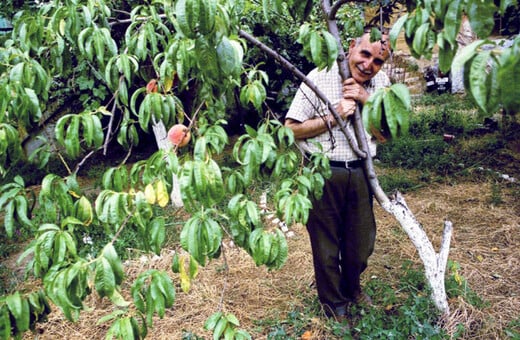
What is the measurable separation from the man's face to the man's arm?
0.59ft

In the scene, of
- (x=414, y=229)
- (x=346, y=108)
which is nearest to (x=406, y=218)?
(x=414, y=229)

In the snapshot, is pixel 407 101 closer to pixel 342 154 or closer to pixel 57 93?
pixel 342 154

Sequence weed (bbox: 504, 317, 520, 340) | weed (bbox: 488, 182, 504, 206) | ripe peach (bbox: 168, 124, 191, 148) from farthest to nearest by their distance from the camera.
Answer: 1. weed (bbox: 488, 182, 504, 206)
2. weed (bbox: 504, 317, 520, 340)
3. ripe peach (bbox: 168, 124, 191, 148)

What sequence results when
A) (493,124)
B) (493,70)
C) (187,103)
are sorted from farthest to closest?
1. (493,124)
2. (187,103)
3. (493,70)

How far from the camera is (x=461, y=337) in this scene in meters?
2.37

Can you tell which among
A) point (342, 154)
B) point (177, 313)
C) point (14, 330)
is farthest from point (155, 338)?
point (342, 154)

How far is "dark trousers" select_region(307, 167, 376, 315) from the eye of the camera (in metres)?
2.30

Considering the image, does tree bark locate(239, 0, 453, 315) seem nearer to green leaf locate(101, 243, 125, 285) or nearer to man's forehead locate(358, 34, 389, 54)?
man's forehead locate(358, 34, 389, 54)

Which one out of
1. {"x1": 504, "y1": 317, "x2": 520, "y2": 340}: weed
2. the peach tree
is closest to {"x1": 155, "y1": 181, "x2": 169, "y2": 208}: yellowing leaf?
the peach tree

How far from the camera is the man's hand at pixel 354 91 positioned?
6.43 ft

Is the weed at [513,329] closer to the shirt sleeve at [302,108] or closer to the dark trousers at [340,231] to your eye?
the dark trousers at [340,231]

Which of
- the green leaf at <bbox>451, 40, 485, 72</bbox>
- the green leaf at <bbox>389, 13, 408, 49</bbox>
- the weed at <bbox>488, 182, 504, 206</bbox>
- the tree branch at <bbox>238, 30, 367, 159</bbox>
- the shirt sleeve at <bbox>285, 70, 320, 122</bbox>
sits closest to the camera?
the green leaf at <bbox>451, 40, 485, 72</bbox>

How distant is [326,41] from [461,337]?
6.19ft

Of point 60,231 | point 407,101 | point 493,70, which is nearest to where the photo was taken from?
point 493,70
